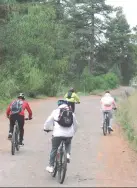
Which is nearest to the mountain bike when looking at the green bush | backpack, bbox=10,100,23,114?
backpack, bbox=10,100,23,114

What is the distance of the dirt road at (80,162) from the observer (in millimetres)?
10188

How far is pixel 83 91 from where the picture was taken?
63.4 metres

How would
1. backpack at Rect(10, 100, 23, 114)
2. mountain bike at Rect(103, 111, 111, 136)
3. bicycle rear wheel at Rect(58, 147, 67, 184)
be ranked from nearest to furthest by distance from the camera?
1. bicycle rear wheel at Rect(58, 147, 67, 184)
2. backpack at Rect(10, 100, 23, 114)
3. mountain bike at Rect(103, 111, 111, 136)

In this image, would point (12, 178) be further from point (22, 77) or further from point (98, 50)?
point (98, 50)

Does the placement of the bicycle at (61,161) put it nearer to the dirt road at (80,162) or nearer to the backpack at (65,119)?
the dirt road at (80,162)

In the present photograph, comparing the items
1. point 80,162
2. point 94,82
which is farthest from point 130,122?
point 94,82

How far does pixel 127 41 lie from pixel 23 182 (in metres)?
78.3

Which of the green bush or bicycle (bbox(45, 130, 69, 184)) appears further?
the green bush

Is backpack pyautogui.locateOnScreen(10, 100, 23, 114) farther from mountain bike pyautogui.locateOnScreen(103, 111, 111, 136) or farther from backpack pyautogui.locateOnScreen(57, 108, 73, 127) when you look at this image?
mountain bike pyautogui.locateOnScreen(103, 111, 111, 136)

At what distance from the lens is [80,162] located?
1266 centimetres

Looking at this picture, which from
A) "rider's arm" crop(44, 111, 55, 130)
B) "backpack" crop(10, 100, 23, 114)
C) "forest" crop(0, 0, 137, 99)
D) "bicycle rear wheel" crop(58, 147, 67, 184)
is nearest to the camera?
"bicycle rear wheel" crop(58, 147, 67, 184)

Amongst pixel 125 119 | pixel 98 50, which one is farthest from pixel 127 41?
pixel 125 119

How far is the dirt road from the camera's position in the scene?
33.4 feet

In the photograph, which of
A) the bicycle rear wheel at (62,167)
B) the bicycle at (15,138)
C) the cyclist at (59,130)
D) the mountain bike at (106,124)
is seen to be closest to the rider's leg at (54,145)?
the cyclist at (59,130)
